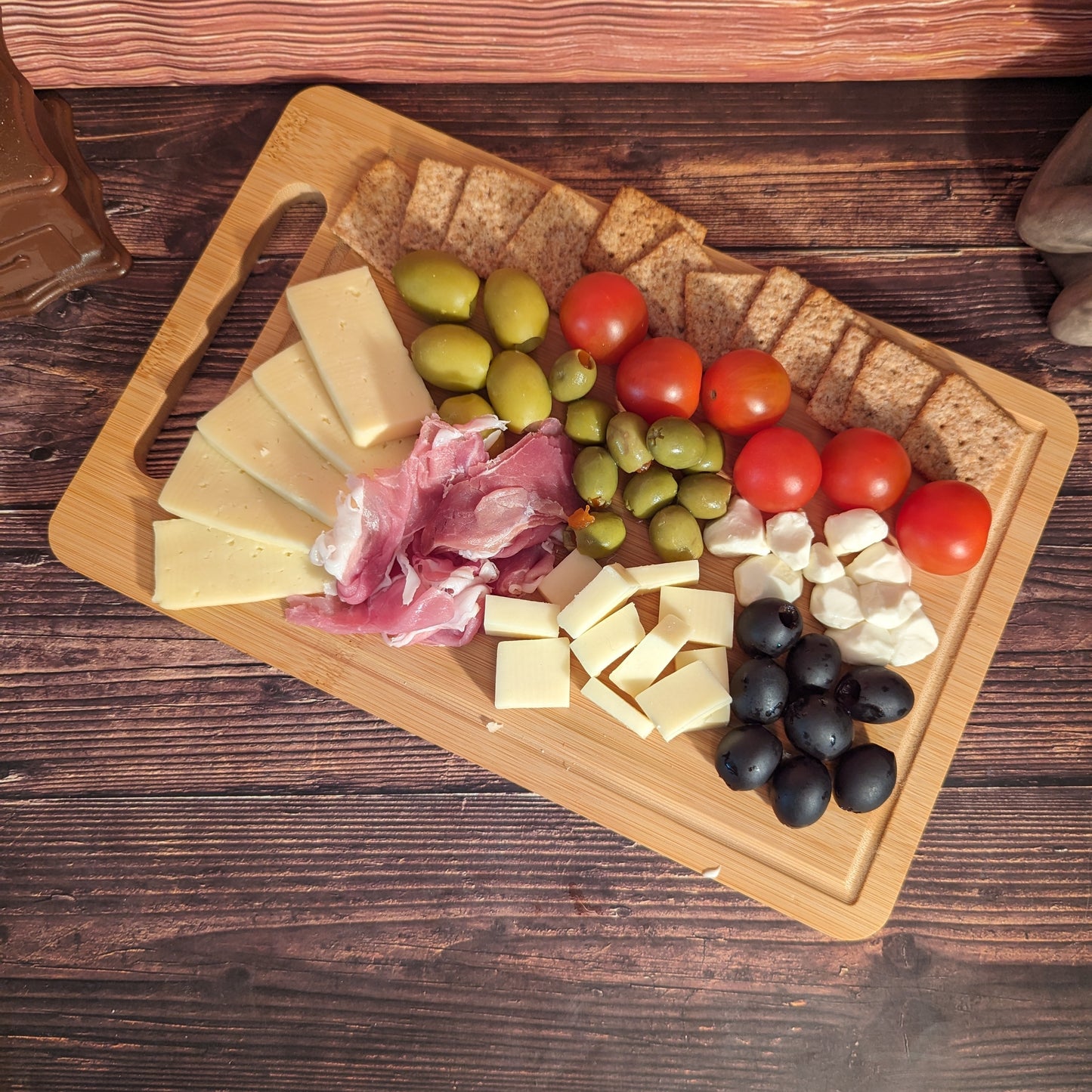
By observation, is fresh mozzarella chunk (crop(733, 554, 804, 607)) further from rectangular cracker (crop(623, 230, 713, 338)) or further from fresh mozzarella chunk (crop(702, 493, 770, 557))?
rectangular cracker (crop(623, 230, 713, 338))

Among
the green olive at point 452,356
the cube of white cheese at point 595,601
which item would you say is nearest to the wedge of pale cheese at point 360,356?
the green olive at point 452,356

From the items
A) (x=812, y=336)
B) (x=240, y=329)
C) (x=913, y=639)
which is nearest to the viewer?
(x=913, y=639)

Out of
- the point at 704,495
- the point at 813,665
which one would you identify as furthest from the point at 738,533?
the point at 813,665

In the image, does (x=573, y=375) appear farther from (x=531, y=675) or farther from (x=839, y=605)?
(x=839, y=605)

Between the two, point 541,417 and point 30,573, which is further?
point 30,573

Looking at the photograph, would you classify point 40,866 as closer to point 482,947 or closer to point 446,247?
point 482,947

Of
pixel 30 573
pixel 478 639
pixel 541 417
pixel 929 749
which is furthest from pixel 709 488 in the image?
pixel 30 573
